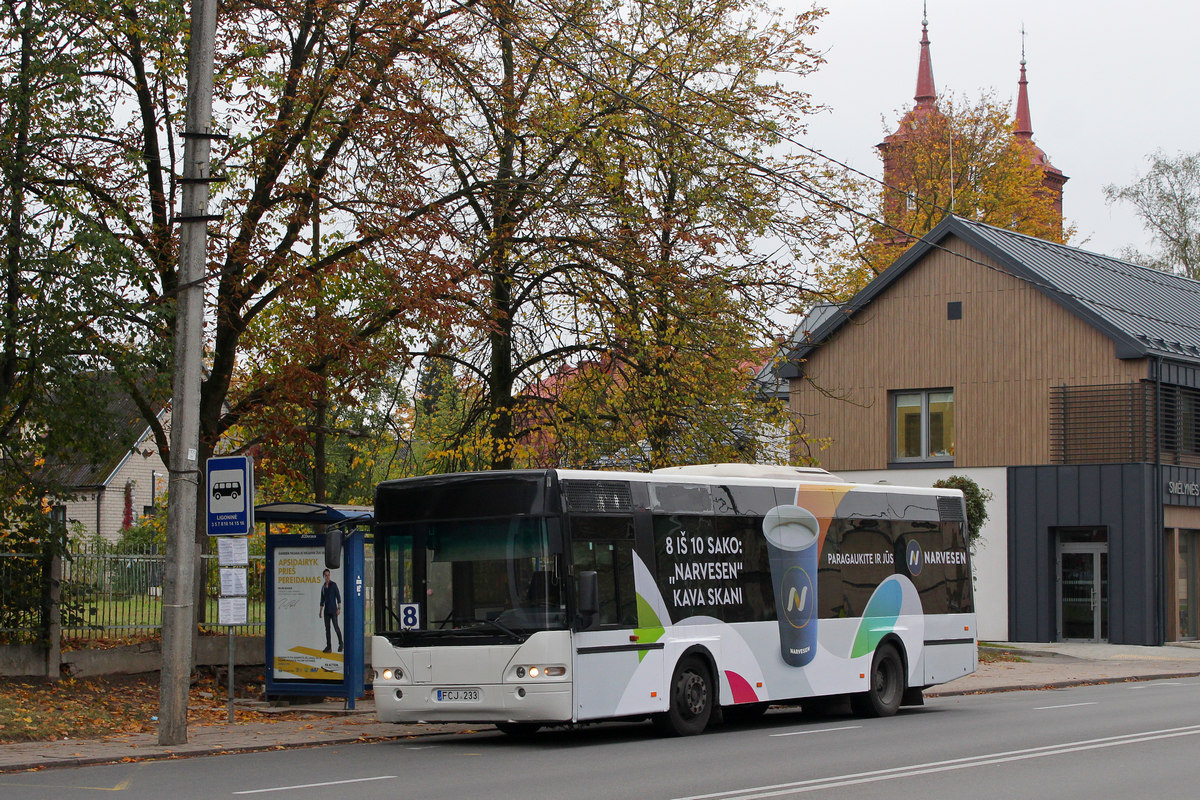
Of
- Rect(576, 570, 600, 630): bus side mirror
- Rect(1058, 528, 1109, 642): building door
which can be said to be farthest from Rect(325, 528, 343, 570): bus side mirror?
Rect(1058, 528, 1109, 642): building door

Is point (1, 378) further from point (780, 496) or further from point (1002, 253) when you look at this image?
point (1002, 253)

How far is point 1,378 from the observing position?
18.9 meters

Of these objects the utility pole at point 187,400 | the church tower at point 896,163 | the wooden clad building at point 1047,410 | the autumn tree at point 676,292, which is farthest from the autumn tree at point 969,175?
the utility pole at point 187,400

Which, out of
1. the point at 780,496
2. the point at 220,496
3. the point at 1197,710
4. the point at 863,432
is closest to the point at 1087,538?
the point at 863,432

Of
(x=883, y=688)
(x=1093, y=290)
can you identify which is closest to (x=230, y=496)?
(x=883, y=688)

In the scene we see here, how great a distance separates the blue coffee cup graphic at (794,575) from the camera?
17.2 meters

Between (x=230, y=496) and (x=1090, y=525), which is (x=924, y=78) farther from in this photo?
(x=230, y=496)

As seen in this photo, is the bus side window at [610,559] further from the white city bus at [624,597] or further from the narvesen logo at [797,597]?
the narvesen logo at [797,597]

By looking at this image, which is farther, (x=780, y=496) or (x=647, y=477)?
(x=780, y=496)

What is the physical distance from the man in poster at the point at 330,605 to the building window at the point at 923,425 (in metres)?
24.2

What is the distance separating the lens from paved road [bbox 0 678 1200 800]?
11.2 m

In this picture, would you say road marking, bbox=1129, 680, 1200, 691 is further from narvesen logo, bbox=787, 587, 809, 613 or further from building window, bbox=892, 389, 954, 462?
building window, bbox=892, 389, 954, 462

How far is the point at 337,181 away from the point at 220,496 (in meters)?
5.78

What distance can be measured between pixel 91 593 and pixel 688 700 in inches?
339
